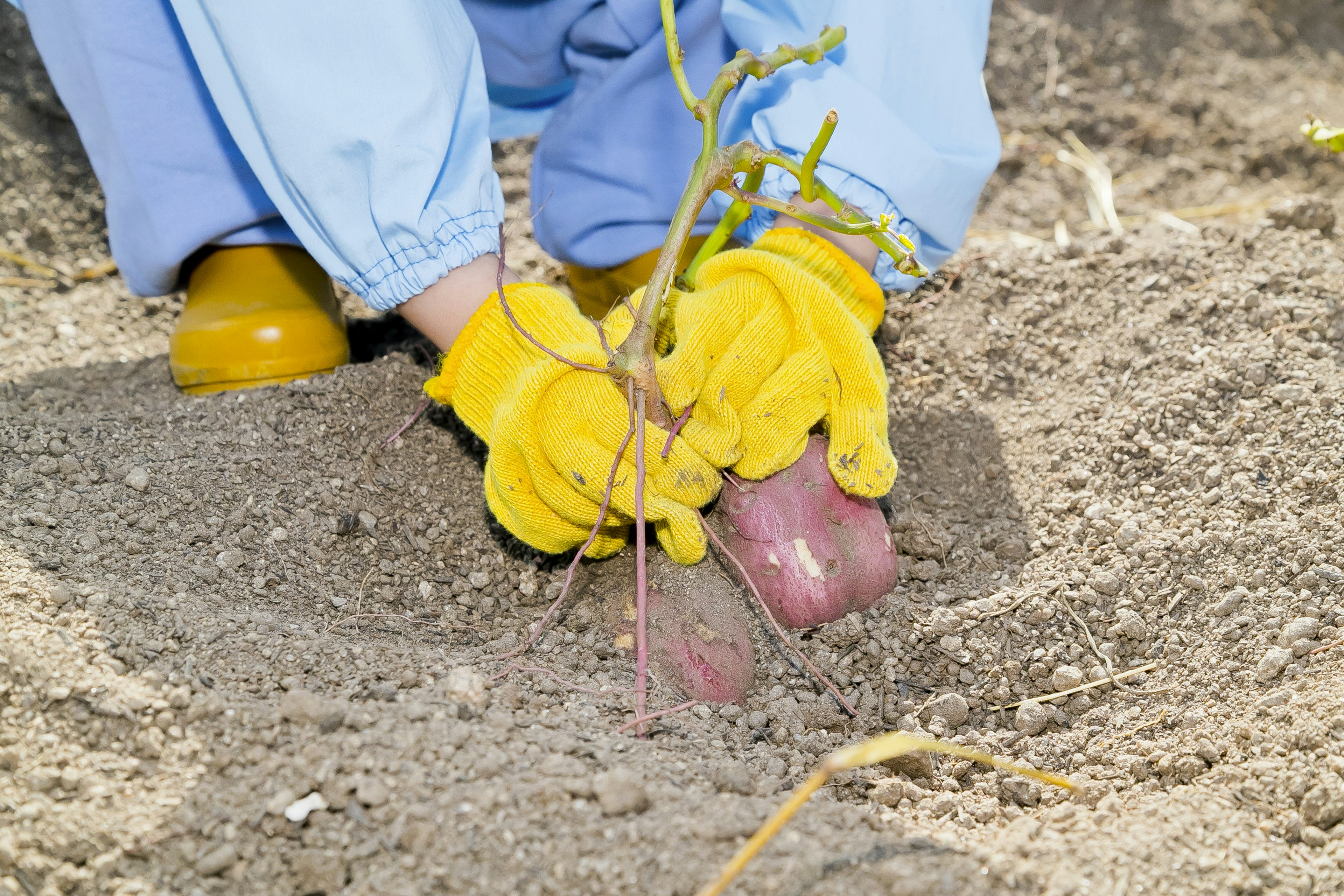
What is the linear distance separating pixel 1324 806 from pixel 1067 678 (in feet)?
1.00

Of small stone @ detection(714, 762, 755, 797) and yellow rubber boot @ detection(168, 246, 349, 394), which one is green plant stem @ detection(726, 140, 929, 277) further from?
yellow rubber boot @ detection(168, 246, 349, 394)

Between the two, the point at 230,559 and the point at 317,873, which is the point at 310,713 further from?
the point at 230,559

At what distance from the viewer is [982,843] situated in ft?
2.88

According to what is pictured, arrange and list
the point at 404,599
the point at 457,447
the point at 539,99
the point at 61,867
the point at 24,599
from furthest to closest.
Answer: the point at 539,99 → the point at 457,447 → the point at 404,599 → the point at 24,599 → the point at 61,867

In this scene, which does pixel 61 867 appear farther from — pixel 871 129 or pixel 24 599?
pixel 871 129

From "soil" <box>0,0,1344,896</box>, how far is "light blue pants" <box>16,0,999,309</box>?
29cm

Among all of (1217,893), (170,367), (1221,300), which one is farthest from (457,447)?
(1221,300)

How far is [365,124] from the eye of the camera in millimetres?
1134

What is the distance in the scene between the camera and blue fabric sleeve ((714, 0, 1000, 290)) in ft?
4.38

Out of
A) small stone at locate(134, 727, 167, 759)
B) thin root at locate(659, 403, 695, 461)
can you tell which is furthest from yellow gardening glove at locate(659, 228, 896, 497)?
small stone at locate(134, 727, 167, 759)

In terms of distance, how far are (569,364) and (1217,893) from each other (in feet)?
2.64

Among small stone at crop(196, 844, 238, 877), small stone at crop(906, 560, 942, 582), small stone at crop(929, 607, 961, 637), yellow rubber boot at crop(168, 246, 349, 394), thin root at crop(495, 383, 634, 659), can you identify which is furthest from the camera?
yellow rubber boot at crop(168, 246, 349, 394)

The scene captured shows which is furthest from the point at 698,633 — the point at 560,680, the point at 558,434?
the point at 558,434

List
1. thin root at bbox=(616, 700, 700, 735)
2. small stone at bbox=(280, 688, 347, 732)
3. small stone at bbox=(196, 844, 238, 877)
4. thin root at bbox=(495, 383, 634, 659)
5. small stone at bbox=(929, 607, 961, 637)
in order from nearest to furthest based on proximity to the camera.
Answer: small stone at bbox=(196, 844, 238, 877)
small stone at bbox=(280, 688, 347, 732)
thin root at bbox=(616, 700, 700, 735)
thin root at bbox=(495, 383, 634, 659)
small stone at bbox=(929, 607, 961, 637)
